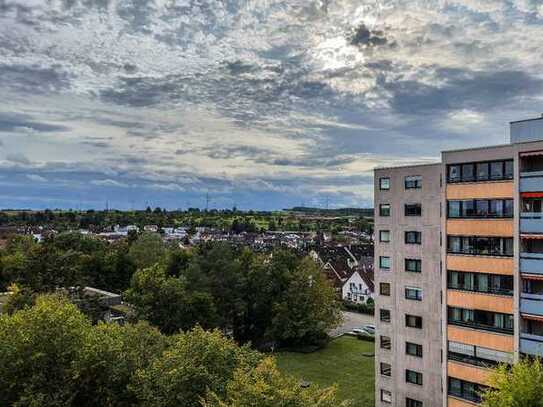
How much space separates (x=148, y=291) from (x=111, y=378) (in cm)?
2563

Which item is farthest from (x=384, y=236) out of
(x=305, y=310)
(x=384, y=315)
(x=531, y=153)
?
(x=305, y=310)

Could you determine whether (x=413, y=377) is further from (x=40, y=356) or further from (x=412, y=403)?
(x=40, y=356)

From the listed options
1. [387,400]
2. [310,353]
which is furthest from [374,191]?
[310,353]

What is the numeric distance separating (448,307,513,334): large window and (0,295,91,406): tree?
23.2 metres

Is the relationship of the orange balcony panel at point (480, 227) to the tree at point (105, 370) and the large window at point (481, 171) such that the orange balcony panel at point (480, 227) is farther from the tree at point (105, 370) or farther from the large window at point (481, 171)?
the tree at point (105, 370)

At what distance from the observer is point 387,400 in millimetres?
37219

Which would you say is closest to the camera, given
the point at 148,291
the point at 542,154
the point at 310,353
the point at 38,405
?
the point at 38,405

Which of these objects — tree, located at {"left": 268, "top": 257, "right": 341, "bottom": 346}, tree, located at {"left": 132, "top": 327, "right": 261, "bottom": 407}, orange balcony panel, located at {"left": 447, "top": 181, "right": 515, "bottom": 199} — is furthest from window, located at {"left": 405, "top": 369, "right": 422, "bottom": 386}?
tree, located at {"left": 268, "top": 257, "right": 341, "bottom": 346}

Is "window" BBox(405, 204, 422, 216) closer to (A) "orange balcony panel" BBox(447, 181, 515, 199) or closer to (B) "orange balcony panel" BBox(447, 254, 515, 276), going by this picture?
(A) "orange balcony panel" BBox(447, 181, 515, 199)

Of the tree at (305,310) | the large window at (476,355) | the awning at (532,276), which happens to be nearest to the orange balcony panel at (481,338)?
the large window at (476,355)

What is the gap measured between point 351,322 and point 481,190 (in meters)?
53.1

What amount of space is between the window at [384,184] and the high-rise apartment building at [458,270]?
3.1 inches

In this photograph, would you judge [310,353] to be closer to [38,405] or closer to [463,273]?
[463,273]

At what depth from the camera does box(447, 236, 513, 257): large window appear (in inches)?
1120
